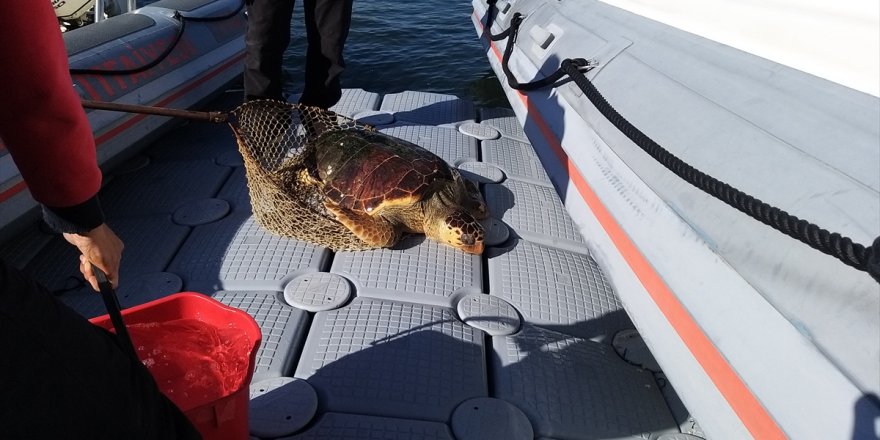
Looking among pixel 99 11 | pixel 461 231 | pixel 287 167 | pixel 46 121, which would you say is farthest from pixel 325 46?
pixel 46 121

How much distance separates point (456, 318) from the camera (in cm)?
244

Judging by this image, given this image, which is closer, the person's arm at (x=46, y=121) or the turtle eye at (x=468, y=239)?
the person's arm at (x=46, y=121)

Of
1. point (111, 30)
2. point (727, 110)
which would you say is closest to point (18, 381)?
point (727, 110)

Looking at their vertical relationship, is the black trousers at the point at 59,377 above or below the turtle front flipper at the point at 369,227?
above

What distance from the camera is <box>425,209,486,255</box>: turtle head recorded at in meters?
2.79

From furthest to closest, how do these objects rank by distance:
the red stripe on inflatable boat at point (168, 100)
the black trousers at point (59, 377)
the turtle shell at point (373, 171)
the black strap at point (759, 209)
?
1. the red stripe on inflatable boat at point (168, 100)
2. the turtle shell at point (373, 171)
3. the black strap at point (759, 209)
4. the black trousers at point (59, 377)

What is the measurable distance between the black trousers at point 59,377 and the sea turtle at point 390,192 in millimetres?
1747

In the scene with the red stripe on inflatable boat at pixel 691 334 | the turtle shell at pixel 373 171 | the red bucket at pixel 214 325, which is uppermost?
the red stripe on inflatable boat at pixel 691 334

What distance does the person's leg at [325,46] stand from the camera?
346 centimetres

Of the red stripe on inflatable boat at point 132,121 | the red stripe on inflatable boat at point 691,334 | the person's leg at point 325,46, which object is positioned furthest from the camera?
the person's leg at point 325,46

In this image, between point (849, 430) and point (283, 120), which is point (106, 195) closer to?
point (283, 120)

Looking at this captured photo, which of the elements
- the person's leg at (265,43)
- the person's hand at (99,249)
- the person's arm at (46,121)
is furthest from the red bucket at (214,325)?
the person's leg at (265,43)

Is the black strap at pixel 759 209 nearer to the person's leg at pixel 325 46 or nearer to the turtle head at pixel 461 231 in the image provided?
the turtle head at pixel 461 231

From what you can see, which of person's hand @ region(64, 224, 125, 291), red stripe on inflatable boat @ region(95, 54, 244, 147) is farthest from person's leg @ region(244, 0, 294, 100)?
person's hand @ region(64, 224, 125, 291)
